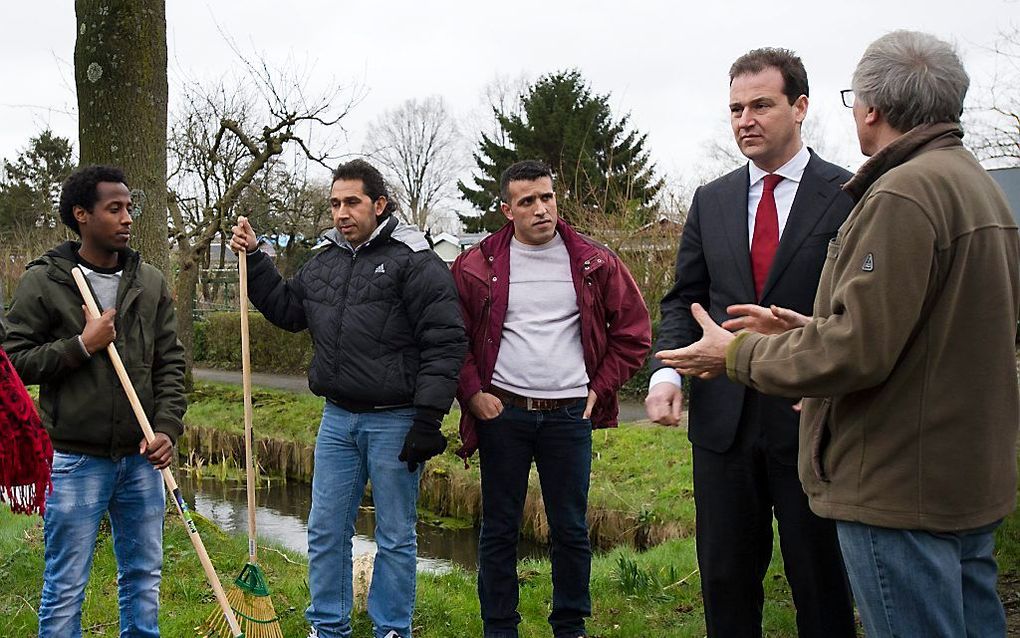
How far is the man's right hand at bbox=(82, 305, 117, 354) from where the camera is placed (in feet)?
10.7

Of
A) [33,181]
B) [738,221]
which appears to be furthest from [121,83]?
[33,181]

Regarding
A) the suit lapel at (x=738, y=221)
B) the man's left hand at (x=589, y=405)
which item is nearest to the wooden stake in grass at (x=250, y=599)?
the man's left hand at (x=589, y=405)

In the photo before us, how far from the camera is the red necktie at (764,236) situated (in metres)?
3.03

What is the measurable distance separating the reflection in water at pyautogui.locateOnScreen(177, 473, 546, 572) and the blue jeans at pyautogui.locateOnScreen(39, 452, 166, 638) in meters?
3.34

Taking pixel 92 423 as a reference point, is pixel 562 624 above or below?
below

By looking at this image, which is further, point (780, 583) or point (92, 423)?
point (780, 583)

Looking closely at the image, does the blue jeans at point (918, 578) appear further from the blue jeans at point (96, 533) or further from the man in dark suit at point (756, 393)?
the blue jeans at point (96, 533)

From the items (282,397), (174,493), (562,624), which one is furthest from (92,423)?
(282,397)

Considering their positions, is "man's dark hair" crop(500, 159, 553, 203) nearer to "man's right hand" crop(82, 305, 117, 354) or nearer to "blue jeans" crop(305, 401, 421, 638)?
"blue jeans" crop(305, 401, 421, 638)

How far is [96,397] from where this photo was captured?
335 cm

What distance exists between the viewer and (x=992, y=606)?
2.26 meters

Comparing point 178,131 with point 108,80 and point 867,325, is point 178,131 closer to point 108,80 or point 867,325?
point 108,80

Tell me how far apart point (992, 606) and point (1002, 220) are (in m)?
0.94

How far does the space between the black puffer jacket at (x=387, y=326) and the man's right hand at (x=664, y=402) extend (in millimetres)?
942
